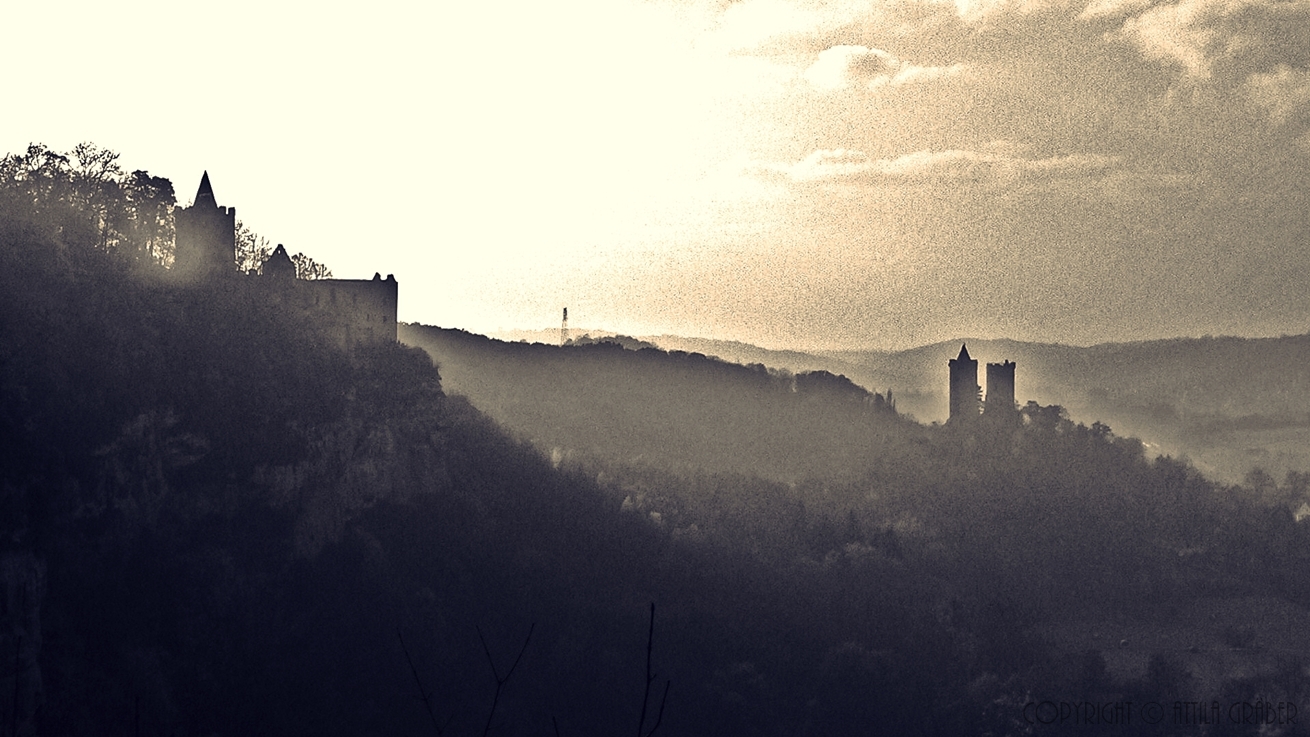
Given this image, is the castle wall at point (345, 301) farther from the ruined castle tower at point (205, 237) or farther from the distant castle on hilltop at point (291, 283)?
the ruined castle tower at point (205, 237)

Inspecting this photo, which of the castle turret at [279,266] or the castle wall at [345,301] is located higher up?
the castle turret at [279,266]

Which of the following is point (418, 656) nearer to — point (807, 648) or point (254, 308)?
point (254, 308)

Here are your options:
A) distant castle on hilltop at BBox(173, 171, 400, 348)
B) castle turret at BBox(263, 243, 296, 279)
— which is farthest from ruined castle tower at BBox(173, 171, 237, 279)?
castle turret at BBox(263, 243, 296, 279)

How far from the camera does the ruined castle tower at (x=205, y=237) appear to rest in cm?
12056

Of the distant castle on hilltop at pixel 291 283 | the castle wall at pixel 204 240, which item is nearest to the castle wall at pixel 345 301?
the distant castle on hilltop at pixel 291 283

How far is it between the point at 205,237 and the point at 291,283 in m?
10.6

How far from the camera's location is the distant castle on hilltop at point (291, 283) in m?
123

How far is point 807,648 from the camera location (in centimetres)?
19375

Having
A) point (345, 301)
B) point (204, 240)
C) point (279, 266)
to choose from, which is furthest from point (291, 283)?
point (204, 240)

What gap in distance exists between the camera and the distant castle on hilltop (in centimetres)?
12262

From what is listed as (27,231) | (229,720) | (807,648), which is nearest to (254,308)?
(27,231)

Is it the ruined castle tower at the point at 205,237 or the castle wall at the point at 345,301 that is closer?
the ruined castle tower at the point at 205,237

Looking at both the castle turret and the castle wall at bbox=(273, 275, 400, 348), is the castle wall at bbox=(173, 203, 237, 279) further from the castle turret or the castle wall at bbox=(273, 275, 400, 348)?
the castle wall at bbox=(273, 275, 400, 348)

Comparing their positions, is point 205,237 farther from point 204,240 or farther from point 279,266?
point 279,266
